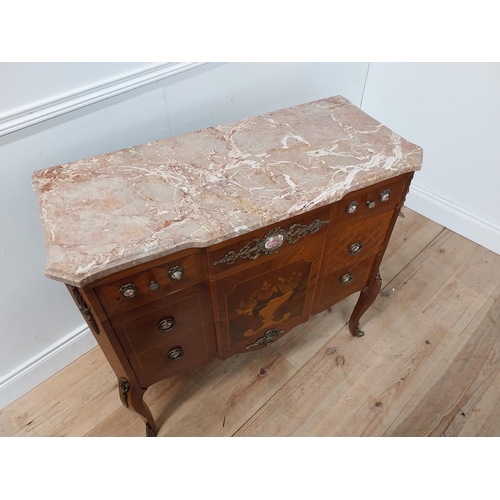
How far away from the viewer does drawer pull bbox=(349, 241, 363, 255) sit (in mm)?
1264

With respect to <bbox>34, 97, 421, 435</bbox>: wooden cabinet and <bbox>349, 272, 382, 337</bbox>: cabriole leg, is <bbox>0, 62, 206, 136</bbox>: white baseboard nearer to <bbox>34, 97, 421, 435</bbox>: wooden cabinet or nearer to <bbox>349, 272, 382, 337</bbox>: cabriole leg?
<bbox>34, 97, 421, 435</bbox>: wooden cabinet

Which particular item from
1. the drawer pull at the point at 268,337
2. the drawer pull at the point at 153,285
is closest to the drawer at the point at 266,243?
the drawer pull at the point at 153,285

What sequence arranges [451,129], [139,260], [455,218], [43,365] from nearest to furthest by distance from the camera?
[139,260]
[43,365]
[451,129]
[455,218]

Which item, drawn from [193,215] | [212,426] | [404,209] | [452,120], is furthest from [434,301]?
[193,215]

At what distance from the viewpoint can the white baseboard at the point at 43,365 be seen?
1.53 m

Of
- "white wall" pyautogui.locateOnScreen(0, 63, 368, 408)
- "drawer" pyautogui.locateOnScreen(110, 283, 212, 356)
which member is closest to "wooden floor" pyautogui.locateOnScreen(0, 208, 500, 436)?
"white wall" pyautogui.locateOnScreen(0, 63, 368, 408)

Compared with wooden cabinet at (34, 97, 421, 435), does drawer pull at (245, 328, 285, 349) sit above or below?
below

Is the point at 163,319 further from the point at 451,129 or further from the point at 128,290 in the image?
the point at 451,129

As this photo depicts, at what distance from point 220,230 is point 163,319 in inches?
12.5

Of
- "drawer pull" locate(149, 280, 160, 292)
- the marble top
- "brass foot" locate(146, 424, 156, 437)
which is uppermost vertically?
the marble top

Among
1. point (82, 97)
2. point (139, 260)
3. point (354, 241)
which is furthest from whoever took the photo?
point (354, 241)

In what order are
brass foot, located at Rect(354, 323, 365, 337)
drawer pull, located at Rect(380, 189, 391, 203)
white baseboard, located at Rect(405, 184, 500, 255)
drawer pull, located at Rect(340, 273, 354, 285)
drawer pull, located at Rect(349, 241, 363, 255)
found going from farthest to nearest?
white baseboard, located at Rect(405, 184, 500, 255), brass foot, located at Rect(354, 323, 365, 337), drawer pull, located at Rect(340, 273, 354, 285), drawer pull, located at Rect(349, 241, 363, 255), drawer pull, located at Rect(380, 189, 391, 203)

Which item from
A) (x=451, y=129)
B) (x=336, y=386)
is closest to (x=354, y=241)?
(x=336, y=386)

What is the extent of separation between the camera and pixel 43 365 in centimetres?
159
